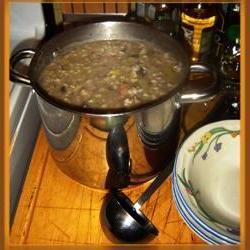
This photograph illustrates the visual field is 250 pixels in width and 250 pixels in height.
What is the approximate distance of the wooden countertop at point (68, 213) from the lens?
0.79m

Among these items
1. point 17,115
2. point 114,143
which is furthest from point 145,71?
point 17,115

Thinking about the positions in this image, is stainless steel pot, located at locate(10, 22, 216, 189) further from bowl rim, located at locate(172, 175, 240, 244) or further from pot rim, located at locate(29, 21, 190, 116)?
bowl rim, located at locate(172, 175, 240, 244)

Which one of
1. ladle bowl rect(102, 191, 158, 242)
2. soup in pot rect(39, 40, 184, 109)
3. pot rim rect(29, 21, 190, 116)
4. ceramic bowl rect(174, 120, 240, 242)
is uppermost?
pot rim rect(29, 21, 190, 116)

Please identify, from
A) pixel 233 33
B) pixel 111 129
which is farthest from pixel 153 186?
pixel 233 33

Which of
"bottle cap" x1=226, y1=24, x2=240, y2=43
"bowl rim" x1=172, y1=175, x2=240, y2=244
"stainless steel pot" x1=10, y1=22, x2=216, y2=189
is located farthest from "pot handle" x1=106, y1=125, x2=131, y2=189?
"bottle cap" x1=226, y1=24, x2=240, y2=43

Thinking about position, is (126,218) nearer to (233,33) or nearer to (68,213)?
(68,213)

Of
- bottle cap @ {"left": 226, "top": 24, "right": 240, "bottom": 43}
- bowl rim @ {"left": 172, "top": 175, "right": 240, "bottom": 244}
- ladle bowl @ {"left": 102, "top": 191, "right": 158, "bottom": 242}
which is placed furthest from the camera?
bottle cap @ {"left": 226, "top": 24, "right": 240, "bottom": 43}

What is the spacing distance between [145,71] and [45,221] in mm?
377

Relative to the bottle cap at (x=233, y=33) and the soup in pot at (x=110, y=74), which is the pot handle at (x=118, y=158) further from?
the bottle cap at (x=233, y=33)

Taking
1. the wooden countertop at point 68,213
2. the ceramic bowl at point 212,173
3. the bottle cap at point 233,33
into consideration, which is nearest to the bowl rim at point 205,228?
the ceramic bowl at point 212,173

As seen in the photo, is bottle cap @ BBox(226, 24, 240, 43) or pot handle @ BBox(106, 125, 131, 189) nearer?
pot handle @ BBox(106, 125, 131, 189)

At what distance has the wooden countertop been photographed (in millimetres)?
790

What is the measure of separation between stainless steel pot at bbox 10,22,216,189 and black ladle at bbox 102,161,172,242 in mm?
37

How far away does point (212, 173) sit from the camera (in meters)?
0.83
